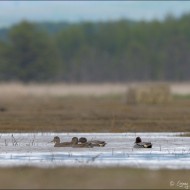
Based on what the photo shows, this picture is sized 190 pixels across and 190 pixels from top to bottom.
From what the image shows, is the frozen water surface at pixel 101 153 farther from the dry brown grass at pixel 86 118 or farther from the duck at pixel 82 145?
the dry brown grass at pixel 86 118

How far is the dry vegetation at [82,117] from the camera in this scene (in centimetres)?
2334

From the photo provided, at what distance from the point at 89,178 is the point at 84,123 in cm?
1394

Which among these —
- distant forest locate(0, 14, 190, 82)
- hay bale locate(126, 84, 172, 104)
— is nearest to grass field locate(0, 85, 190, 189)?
hay bale locate(126, 84, 172, 104)

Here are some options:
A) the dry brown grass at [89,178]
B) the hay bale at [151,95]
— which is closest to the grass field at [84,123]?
the dry brown grass at [89,178]

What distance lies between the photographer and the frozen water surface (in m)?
13.5

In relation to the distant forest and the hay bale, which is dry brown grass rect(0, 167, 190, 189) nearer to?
the hay bale

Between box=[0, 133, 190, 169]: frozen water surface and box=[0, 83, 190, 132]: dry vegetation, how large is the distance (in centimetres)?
401

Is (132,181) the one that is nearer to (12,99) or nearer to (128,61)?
(12,99)

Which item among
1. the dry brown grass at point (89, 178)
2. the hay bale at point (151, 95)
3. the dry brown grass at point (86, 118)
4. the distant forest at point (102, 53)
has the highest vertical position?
the distant forest at point (102, 53)

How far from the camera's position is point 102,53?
262ft

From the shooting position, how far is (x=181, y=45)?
3046 inches

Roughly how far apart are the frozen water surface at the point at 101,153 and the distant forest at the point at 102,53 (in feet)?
138

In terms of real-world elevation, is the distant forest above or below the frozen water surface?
above

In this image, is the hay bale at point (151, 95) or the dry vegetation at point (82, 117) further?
the hay bale at point (151, 95)
